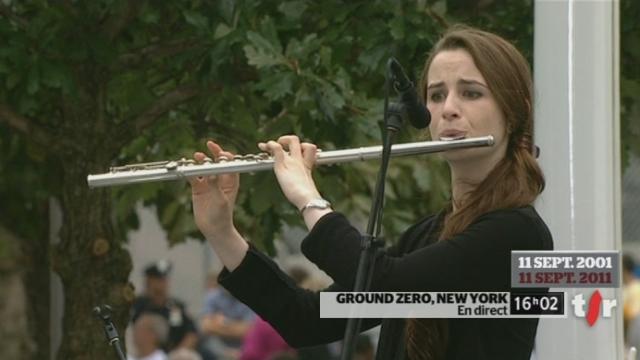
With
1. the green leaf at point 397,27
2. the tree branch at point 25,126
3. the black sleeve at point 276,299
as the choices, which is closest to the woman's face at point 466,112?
the black sleeve at point 276,299

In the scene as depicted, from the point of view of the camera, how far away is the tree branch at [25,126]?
6.98 m

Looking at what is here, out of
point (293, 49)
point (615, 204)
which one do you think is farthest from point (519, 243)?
point (293, 49)

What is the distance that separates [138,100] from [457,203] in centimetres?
343

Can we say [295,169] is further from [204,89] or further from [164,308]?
[164,308]

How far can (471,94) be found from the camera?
3.87 m

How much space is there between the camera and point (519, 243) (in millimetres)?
3809

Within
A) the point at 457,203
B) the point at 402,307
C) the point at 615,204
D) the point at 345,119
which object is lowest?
the point at 402,307

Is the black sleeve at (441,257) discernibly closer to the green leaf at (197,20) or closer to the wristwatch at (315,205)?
the wristwatch at (315,205)

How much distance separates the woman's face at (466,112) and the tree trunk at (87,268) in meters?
3.39

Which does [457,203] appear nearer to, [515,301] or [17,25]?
[515,301]

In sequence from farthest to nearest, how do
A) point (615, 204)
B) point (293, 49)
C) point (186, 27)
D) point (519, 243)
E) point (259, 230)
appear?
1. point (259, 230)
2. point (186, 27)
3. point (293, 49)
4. point (615, 204)
5. point (519, 243)

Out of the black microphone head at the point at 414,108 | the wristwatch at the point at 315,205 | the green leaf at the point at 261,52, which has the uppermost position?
the green leaf at the point at 261,52
